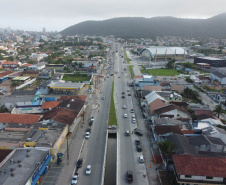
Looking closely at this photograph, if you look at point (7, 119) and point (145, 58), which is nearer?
point (7, 119)

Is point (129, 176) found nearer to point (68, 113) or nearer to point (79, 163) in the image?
point (79, 163)

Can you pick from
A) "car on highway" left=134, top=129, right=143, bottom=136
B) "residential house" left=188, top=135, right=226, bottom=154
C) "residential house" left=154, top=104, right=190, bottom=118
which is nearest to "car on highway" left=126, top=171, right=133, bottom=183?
"car on highway" left=134, top=129, right=143, bottom=136

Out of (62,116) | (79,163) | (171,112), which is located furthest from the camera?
(171,112)

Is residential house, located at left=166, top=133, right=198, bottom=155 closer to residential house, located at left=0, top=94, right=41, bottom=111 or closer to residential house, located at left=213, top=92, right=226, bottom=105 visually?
residential house, located at left=213, top=92, right=226, bottom=105

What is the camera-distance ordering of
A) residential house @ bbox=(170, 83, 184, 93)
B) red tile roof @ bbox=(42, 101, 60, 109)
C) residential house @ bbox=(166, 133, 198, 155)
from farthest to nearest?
residential house @ bbox=(170, 83, 184, 93)
red tile roof @ bbox=(42, 101, 60, 109)
residential house @ bbox=(166, 133, 198, 155)

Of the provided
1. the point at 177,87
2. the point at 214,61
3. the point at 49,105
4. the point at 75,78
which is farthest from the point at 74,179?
the point at 214,61

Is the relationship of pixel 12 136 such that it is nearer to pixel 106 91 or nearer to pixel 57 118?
pixel 57 118

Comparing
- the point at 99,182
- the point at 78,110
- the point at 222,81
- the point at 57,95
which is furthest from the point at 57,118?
the point at 222,81
